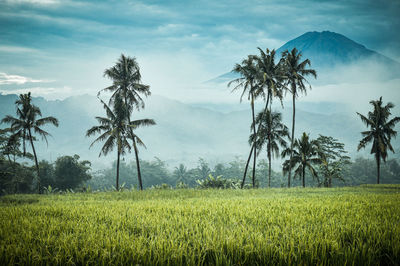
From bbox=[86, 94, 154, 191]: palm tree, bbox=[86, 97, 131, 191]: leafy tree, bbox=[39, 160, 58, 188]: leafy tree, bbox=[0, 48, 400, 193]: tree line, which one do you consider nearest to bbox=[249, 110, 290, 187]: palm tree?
bbox=[0, 48, 400, 193]: tree line

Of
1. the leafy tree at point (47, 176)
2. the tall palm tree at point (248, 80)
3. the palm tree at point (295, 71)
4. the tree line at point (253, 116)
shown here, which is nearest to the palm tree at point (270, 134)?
the tree line at point (253, 116)

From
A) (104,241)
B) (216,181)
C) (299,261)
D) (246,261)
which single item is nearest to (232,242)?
(246,261)

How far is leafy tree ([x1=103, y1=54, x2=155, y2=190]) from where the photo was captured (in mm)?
22438

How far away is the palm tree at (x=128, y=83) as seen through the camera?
22.4 m

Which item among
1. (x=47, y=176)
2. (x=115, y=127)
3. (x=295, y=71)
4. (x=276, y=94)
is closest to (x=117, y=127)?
(x=115, y=127)

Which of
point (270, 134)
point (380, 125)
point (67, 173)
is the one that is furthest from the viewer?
point (67, 173)

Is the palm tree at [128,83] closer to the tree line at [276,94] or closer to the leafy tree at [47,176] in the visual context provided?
the tree line at [276,94]

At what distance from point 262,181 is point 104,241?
73946 millimetres

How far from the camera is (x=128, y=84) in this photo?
898 inches

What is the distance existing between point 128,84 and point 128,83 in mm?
138

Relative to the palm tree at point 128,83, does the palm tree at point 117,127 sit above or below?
below

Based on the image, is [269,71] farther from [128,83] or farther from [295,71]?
[128,83]

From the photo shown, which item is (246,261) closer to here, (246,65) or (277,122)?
(246,65)

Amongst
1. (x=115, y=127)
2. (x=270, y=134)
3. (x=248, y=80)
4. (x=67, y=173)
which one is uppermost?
(x=248, y=80)
